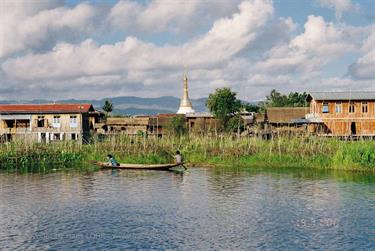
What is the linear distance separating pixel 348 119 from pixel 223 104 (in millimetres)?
16100

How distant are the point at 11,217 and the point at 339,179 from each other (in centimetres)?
1919

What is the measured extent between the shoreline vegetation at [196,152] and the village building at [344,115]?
10905 mm

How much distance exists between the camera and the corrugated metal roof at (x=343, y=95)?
1992 inches

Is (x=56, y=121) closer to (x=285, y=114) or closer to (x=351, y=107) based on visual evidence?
(x=285, y=114)

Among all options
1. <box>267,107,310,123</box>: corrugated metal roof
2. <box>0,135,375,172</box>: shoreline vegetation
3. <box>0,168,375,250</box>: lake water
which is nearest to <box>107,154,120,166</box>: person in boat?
<box>0,135,375,172</box>: shoreline vegetation

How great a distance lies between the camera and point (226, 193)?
27.1 m

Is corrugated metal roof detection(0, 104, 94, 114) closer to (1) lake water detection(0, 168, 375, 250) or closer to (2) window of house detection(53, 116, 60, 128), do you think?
(2) window of house detection(53, 116, 60, 128)

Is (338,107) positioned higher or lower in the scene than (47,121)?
higher

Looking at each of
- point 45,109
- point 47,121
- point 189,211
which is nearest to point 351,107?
point 47,121

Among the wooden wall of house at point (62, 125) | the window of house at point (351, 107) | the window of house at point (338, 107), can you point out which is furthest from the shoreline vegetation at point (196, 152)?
the wooden wall of house at point (62, 125)

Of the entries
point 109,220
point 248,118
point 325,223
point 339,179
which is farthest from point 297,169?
point 248,118

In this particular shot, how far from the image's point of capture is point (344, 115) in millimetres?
50812

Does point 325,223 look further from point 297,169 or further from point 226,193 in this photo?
point 297,169

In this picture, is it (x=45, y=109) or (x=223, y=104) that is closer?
(x=45, y=109)
